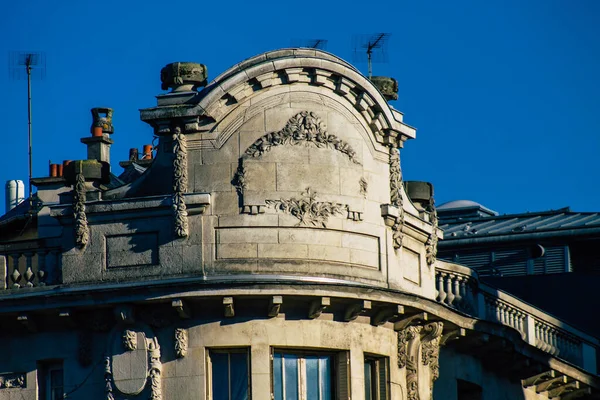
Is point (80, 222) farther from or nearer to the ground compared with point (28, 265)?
farther from the ground

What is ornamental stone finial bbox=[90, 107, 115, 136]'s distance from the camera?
172 feet

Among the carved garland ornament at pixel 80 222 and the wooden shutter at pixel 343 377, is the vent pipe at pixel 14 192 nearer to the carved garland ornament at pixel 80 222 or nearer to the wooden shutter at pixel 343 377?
the carved garland ornament at pixel 80 222

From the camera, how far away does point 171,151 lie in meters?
48.2

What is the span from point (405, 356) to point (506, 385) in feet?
21.3

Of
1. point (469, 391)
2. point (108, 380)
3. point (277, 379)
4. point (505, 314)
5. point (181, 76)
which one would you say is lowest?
point (277, 379)

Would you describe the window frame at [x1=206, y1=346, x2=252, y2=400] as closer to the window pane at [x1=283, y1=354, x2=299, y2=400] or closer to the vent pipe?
the window pane at [x1=283, y1=354, x2=299, y2=400]

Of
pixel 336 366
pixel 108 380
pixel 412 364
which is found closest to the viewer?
pixel 108 380

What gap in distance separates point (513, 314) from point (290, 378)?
9878mm

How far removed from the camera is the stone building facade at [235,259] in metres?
47.2

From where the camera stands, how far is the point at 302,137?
159ft

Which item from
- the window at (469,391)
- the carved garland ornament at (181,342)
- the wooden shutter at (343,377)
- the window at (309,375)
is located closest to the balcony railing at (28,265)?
the carved garland ornament at (181,342)

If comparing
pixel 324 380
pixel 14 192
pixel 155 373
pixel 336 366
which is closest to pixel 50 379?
pixel 155 373

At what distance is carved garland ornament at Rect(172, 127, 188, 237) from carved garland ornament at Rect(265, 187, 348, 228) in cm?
179

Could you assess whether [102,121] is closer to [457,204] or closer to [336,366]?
[336,366]
